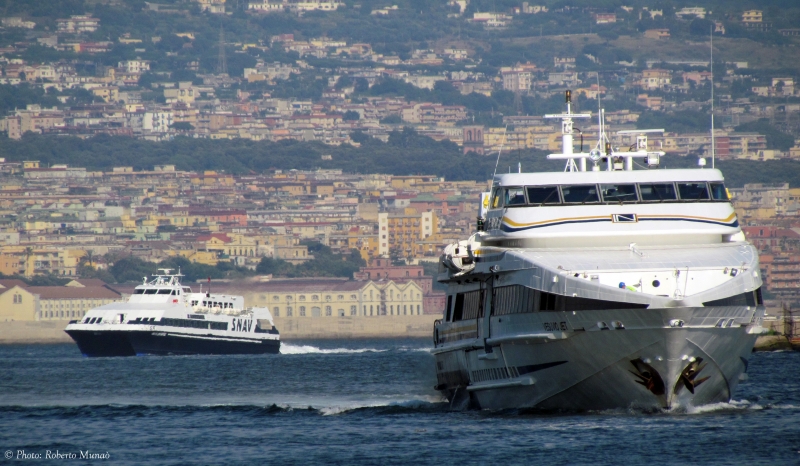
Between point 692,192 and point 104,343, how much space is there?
68.8 m

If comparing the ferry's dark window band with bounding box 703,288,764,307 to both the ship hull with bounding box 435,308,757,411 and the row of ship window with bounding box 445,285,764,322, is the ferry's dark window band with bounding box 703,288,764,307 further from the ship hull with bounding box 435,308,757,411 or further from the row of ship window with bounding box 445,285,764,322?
the ship hull with bounding box 435,308,757,411

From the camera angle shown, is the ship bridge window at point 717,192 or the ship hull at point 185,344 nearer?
the ship bridge window at point 717,192

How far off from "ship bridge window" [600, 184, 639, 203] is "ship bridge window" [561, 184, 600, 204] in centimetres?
19

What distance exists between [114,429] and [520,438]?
1123cm

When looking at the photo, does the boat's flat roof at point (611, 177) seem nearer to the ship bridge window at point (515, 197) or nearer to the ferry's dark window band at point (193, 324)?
the ship bridge window at point (515, 197)

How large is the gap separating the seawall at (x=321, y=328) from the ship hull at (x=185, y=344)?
60.6 metres

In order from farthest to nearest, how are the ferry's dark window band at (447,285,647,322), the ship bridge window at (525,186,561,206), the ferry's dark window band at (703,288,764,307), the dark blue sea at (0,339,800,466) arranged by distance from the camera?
1. the ship bridge window at (525,186,561,206)
2. the ferry's dark window band at (447,285,647,322)
3. the ferry's dark window band at (703,288,764,307)
4. the dark blue sea at (0,339,800,466)

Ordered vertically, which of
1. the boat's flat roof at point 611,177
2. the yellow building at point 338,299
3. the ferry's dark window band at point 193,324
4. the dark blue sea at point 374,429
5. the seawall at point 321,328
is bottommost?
the seawall at point 321,328

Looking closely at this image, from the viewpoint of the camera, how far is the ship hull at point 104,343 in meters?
96.2

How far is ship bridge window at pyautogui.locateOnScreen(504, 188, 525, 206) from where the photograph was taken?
32.8m

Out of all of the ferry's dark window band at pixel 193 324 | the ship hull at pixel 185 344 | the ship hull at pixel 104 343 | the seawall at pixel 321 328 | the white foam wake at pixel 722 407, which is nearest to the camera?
the white foam wake at pixel 722 407

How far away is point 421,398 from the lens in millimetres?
43812

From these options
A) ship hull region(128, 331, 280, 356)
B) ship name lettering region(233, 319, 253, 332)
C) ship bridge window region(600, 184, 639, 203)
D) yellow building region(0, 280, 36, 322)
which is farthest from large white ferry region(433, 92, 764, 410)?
yellow building region(0, 280, 36, 322)

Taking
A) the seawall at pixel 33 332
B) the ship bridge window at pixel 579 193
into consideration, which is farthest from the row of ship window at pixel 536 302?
the seawall at pixel 33 332
